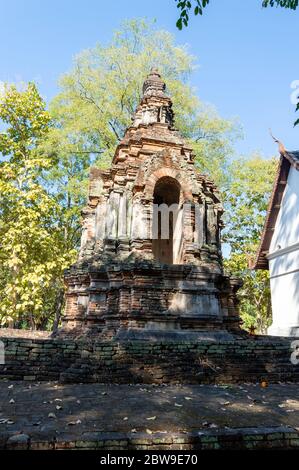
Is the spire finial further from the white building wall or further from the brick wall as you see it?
the brick wall

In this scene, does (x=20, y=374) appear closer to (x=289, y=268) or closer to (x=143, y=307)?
(x=143, y=307)

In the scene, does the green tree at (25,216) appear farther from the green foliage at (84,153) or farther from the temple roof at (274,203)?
the temple roof at (274,203)

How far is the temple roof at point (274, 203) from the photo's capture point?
1597cm

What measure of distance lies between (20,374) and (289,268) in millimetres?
11864

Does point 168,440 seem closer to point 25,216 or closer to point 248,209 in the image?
point 25,216

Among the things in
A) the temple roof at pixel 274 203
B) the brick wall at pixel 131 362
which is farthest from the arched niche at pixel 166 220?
the temple roof at pixel 274 203

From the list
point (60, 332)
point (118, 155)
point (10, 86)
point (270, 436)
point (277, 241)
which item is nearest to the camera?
point (270, 436)

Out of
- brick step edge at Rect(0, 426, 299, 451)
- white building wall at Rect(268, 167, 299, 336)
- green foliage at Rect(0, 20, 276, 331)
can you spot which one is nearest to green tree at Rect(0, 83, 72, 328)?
green foliage at Rect(0, 20, 276, 331)

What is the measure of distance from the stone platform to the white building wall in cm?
906

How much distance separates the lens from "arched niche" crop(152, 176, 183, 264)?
11828 millimetres

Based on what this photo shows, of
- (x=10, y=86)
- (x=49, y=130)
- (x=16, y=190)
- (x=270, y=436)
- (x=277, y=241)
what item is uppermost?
(x=10, y=86)

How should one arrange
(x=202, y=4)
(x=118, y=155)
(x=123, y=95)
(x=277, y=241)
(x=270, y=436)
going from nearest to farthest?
(x=270, y=436), (x=202, y=4), (x=118, y=155), (x=277, y=241), (x=123, y=95)
